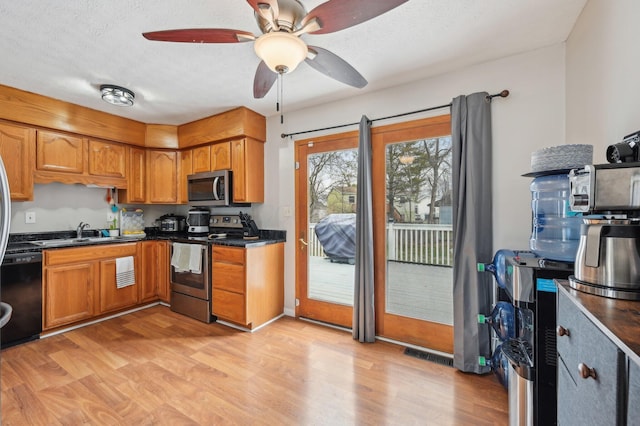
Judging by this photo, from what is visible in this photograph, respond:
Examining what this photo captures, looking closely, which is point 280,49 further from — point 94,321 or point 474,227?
point 94,321

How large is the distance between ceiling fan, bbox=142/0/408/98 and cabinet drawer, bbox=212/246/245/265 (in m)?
1.93

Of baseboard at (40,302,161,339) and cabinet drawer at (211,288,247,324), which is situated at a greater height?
cabinet drawer at (211,288,247,324)

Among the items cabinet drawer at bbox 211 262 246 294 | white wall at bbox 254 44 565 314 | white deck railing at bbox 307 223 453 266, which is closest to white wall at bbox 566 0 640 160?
white wall at bbox 254 44 565 314

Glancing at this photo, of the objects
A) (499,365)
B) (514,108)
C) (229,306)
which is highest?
(514,108)

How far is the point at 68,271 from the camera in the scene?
2.88 metres

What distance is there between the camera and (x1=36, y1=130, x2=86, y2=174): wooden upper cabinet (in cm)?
290

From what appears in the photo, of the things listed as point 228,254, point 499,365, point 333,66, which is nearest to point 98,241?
point 228,254

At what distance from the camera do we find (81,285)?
2.98 m

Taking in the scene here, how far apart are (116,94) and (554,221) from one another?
367 centimetres

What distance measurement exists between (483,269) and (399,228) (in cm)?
82

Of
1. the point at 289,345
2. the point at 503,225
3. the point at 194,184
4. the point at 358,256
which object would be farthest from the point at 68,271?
the point at 503,225

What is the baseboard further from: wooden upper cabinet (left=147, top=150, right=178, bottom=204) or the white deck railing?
the white deck railing

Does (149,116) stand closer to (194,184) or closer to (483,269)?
(194,184)

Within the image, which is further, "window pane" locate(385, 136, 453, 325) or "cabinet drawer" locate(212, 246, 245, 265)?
"cabinet drawer" locate(212, 246, 245, 265)
